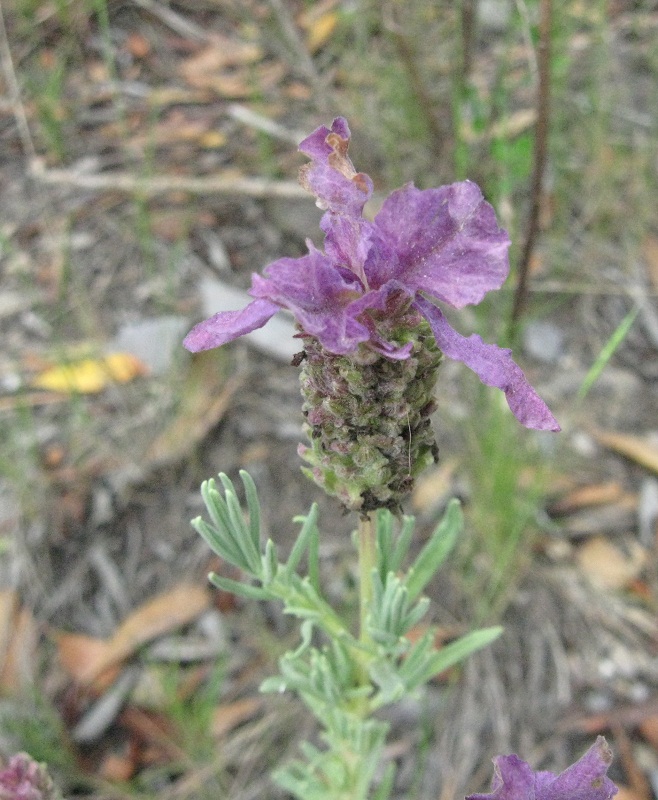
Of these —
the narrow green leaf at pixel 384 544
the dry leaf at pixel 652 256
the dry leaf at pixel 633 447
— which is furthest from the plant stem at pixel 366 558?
the dry leaf at pixel 652 256

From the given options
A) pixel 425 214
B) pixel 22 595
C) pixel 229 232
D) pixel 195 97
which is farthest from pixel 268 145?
pixel 425 214

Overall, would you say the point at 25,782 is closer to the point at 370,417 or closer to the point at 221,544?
the point at 221,544

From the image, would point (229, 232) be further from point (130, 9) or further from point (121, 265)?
point (130, 9)

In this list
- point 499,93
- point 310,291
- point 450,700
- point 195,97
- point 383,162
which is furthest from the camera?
point 195,97

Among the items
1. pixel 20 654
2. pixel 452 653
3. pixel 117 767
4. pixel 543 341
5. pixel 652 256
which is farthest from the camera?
pixel 652 256

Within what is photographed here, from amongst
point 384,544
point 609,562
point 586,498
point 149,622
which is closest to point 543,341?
point 586,498

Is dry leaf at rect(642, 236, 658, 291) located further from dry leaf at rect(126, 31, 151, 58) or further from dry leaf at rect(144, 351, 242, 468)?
dry leaf at rect(126, 31, 151, 58)
